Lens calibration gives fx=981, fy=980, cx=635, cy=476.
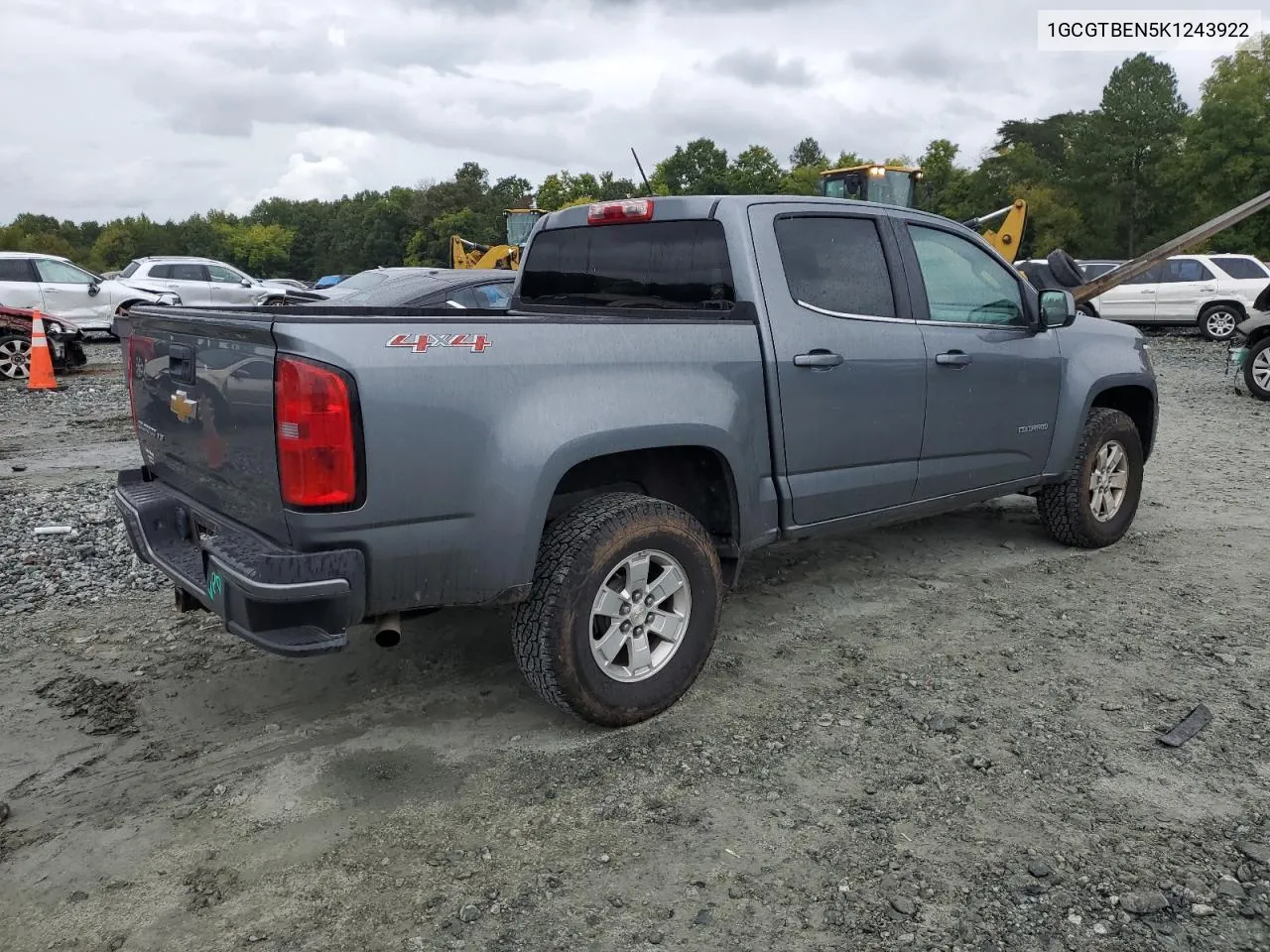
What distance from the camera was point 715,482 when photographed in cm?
380

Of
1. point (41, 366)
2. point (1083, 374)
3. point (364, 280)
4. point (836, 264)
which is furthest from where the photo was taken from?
point (41, 366)

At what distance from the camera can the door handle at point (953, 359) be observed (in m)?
4.43

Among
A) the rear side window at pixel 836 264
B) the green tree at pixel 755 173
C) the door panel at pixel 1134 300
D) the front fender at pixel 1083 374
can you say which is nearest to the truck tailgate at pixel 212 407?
the rear side window at pixel 836 264

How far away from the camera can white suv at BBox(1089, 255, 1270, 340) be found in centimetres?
1786

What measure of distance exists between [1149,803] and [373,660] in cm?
292

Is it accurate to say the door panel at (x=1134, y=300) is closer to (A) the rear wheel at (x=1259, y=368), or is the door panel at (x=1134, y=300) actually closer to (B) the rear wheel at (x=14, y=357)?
(A) the rear wheel at (x=1259, y=368)

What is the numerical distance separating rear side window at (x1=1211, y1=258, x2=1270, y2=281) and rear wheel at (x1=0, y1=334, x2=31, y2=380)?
19806 mm

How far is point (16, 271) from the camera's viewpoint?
16984 millimetres

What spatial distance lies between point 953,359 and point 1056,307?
2.67ft

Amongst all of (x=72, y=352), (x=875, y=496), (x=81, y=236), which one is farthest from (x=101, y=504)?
(x=81, y=236)

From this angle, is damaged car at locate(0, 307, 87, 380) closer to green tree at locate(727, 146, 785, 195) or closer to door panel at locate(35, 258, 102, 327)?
door panel at locate(35, 258, 102, 327)

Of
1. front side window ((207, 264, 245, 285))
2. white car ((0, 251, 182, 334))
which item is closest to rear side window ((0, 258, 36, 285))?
white car ((0, 251, 182, 334))

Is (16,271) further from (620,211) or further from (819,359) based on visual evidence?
(819,359)

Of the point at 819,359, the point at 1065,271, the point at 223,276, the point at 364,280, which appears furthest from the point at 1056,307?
the point at 223,276
